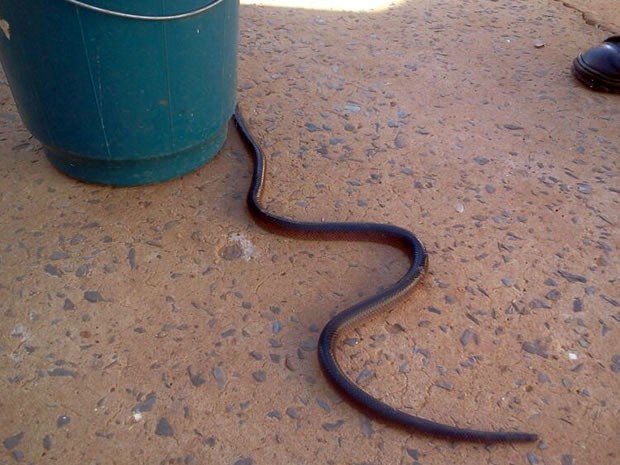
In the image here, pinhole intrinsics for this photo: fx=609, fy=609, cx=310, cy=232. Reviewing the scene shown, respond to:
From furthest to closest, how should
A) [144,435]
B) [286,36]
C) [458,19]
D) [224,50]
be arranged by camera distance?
[458,19]
[286,36]
[224,50]
[144,435]

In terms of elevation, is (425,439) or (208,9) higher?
(208,9)

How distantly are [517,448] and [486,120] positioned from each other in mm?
2004

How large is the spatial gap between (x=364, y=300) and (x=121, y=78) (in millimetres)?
1225

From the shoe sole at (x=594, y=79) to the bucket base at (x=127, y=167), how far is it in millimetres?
2307

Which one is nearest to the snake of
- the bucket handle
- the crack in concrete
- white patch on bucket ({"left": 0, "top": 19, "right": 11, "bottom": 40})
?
the bucket handle

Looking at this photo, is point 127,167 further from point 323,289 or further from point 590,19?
point 590,19

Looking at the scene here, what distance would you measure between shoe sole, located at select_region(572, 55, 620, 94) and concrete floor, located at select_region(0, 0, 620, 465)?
0.21 ft

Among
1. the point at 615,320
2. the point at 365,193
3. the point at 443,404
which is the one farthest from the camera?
the point at 365,193

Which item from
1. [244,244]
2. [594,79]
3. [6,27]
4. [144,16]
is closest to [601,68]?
[594,79]

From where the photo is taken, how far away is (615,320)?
2.24 m

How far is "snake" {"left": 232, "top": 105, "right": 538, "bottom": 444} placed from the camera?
72.2 inches

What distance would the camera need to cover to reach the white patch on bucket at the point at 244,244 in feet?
7.95

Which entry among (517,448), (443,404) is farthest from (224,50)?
(517,448)

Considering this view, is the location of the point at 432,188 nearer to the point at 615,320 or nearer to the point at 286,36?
the point at 615,320
